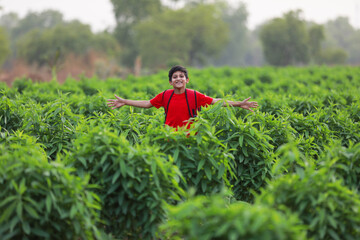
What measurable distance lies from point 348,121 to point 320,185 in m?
3.29

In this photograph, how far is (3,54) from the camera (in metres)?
39.2

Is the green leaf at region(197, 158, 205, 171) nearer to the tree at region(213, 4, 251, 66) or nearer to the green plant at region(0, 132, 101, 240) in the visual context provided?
the green plant at region(0, 132, 101, 240)

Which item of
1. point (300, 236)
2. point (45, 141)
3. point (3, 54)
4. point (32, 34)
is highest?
point (32, 34)

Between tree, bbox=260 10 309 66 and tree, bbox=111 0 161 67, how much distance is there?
17.5 m

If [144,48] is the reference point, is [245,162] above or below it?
below

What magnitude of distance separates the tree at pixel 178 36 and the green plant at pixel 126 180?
42.4m

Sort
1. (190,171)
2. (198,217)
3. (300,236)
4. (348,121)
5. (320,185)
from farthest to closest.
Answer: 1. (348,121)
2. (190,171)
3. (320,185)
4. (198,217)
5. (300,236)

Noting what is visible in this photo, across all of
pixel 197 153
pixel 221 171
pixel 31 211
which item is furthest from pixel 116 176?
pixel 221 171

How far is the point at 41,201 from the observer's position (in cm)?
288

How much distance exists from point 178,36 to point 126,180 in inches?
1726

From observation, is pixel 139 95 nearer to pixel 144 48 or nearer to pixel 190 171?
pixel 190 171

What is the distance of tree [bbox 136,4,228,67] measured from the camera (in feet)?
150

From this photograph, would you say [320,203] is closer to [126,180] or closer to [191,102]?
[126,180]

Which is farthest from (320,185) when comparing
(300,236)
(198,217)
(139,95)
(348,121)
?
(139,95)
